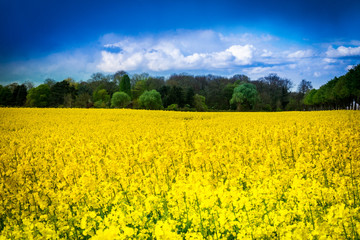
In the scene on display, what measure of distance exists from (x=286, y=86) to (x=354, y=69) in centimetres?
4824

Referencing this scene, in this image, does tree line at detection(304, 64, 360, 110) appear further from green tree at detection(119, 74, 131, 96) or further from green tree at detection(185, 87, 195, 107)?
green tree at detection(119, 74, 131, 96)

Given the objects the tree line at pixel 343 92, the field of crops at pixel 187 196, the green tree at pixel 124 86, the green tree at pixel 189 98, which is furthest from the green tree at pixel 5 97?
the tree line at pixel 343 92

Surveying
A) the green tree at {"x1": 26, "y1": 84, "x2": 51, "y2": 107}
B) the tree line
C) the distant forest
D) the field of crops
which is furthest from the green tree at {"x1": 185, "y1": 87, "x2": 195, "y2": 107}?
the field of crops

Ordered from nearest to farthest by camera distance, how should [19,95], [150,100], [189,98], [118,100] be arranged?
[150,100] → [118,100] → [19,95] → [189,98]

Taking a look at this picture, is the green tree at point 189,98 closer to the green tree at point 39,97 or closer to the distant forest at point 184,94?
the distant forest at point 184,94

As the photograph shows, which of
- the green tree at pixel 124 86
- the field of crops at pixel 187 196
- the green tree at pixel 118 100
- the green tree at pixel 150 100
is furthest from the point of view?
the green tree at pixel 124 86

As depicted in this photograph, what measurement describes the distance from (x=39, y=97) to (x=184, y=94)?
3342cm

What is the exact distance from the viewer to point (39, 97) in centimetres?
6212

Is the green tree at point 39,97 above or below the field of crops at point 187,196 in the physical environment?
above

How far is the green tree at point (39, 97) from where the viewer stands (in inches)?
2400

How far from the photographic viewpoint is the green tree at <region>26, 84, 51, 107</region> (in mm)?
60966

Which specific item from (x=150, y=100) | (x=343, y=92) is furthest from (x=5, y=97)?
(x=343, y=92)

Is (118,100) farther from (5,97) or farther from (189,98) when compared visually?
(5,97)

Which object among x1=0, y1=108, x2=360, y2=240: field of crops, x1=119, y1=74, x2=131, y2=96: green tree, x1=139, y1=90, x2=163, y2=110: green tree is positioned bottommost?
x1=0, y1=108, x2=360, y2=240: field of crops
